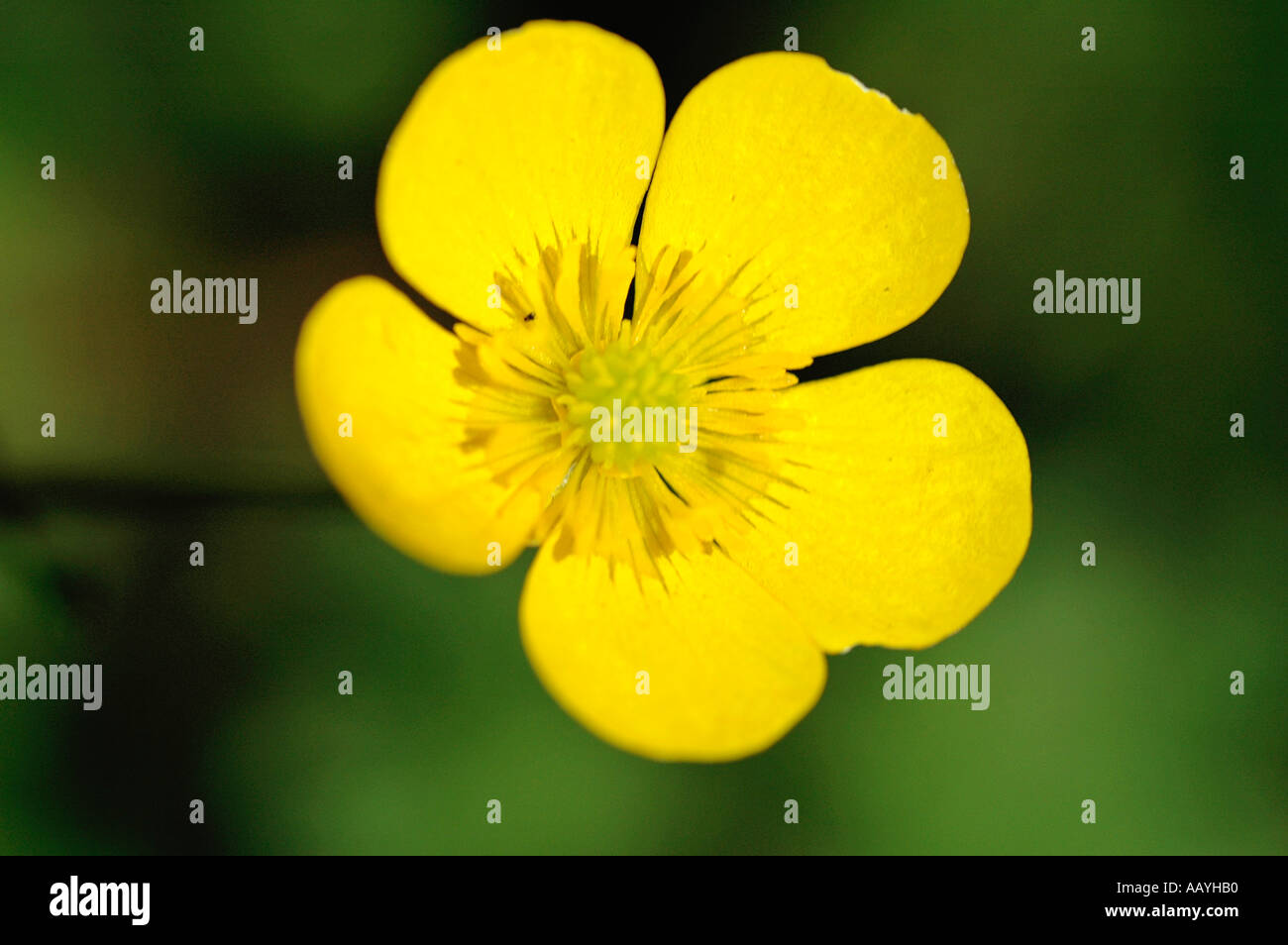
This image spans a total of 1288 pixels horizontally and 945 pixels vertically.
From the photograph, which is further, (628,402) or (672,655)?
(628,402)

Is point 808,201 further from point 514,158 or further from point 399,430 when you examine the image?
point 399,430

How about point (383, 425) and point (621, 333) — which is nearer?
point (383, 425)

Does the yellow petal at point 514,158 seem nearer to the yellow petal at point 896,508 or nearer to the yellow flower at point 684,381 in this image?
the yellow flower at point 684,381

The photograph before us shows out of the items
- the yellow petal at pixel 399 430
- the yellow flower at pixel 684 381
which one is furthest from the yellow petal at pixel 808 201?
the yellow petal at pixel 399 430

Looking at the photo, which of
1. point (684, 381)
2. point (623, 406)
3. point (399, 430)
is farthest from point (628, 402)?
point (399, 430)

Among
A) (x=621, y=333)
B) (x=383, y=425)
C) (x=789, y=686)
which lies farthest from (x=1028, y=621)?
(x=383, y=425)
